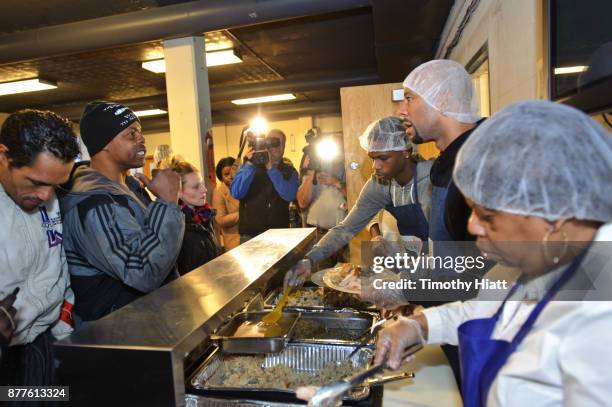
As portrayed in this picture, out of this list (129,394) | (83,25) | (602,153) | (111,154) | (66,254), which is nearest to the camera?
(602,153)

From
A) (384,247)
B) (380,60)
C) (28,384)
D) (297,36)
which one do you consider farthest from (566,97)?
(297,36)

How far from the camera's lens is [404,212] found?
6.74 feet

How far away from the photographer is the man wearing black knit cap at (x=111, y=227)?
4.34 feet

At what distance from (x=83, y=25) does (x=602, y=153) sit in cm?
384

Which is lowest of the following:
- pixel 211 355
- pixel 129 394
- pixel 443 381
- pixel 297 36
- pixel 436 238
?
pixel 443 381

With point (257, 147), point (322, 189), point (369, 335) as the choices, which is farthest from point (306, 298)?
point (322, 189)

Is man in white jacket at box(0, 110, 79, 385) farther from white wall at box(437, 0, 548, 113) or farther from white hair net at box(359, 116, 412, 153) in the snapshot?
Result: white wall at box(437, 0, 548, 113)

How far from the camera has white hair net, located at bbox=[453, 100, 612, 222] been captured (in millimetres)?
644

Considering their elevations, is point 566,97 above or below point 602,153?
above

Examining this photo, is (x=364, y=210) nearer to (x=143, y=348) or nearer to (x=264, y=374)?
(x=264, y=374)

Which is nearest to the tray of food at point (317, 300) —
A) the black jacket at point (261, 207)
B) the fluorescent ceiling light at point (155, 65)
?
the black jacket at point (261, 207)

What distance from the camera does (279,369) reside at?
128 centimetres

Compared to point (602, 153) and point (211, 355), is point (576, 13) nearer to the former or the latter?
point (602, 153)

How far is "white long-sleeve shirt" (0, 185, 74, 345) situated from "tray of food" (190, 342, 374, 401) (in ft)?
1.93
